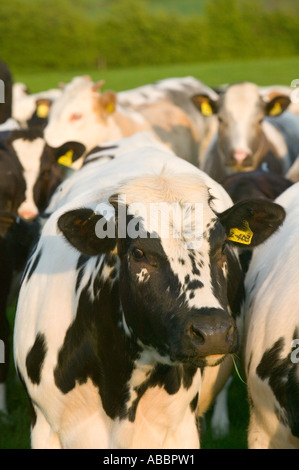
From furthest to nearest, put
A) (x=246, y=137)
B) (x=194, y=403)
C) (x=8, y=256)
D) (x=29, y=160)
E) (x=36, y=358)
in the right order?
(x=246, y=137)
(x=29, y=160)
(x=8, y=256)
(x=194, y=403)
(x=36, y=358)

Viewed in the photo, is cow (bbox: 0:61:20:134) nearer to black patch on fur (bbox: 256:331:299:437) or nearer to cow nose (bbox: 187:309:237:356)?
black patch on fur (bbox: 256:331:299:437)

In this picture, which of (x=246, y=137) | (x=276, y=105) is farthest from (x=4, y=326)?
(x=276, y=105)

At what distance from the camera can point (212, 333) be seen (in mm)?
2764

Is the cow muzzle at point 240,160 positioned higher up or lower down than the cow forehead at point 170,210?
lower down

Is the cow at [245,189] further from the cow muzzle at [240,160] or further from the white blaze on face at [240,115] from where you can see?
the white blaze on face at [240,115]

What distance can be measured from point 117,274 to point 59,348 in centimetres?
41

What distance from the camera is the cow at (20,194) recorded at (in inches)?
209

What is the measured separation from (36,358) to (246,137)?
5.59m

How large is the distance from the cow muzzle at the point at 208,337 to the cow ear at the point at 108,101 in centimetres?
700

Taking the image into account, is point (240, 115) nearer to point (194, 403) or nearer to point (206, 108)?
point (206, 108)

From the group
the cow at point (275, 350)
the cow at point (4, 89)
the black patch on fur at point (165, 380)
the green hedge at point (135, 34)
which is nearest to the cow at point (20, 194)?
the cow at point (4, 89)

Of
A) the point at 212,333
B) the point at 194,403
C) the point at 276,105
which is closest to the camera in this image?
the point at 212,333

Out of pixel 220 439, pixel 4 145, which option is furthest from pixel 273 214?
pixel 4 145

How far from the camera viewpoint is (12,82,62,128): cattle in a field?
40.2 feet
